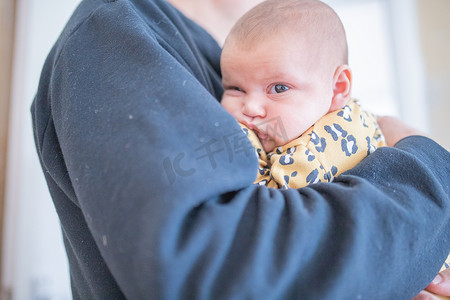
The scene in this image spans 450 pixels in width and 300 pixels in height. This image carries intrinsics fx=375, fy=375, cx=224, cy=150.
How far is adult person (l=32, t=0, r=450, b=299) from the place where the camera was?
38 cm

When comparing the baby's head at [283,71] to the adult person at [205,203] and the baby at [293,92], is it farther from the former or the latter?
the adult person at [205,203]

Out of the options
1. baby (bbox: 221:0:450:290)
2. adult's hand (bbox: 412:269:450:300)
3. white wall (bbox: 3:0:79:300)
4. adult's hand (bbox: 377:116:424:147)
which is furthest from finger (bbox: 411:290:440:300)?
white wall (bbox: 3:0:79:300)

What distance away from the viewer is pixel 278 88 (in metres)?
0.65

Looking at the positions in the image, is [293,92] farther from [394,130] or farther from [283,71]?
[394,130]

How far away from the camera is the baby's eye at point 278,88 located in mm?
653

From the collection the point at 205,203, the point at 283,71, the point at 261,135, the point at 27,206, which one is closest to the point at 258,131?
Answer: the point at 261,135

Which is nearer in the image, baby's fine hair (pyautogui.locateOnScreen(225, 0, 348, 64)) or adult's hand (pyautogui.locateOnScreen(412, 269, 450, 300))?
adult's hand (pyautogui.locateOnScreen(412, 269, 450, 300))

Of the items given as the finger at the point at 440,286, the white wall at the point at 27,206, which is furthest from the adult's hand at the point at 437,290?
the white wall at the point at 27,206

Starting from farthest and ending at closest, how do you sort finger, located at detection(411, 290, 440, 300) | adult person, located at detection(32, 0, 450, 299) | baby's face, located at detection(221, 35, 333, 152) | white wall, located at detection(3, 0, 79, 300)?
white wall, located at detection(3, 0, 79, 300)
baby's face, located at detection(221, 35, 333, 152)
finger, located at detection(411, 290, 440, 300)
adult person, located at detection(32, 0, 450, 299)

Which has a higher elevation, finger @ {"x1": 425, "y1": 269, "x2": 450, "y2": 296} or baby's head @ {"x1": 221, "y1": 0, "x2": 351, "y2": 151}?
baby's head @ {"x1": 221, "y1": 0, "x2": 351, "y2": 151}

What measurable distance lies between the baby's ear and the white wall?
1816 mm

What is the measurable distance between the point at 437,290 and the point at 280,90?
1.27 feet

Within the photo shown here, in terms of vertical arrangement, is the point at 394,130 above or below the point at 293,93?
below

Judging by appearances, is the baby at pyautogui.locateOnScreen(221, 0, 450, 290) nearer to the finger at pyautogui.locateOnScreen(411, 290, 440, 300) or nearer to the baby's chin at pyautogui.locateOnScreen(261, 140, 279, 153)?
the baby's chin at pyautogui.locateOnScreen(261, 140, 279, 153)
